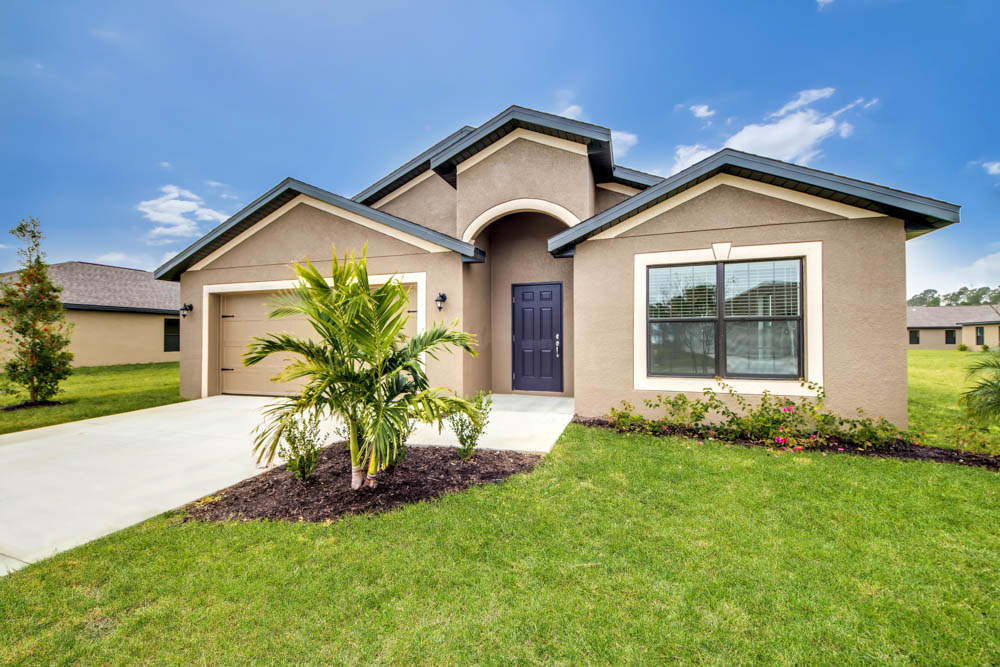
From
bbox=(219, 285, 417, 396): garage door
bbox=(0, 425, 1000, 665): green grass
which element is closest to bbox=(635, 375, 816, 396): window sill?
bbox=(0, 425, 1000, 665): green grass

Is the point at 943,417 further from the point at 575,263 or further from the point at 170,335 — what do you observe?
the point at 170,335

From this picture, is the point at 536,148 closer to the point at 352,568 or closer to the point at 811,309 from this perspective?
the point at 811,309

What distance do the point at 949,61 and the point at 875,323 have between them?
64.2ft

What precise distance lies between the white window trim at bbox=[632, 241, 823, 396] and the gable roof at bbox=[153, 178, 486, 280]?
3.17 m

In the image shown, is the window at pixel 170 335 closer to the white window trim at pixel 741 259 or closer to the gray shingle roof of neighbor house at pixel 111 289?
the gray shingle roof of neighbor house at pixel 111 289

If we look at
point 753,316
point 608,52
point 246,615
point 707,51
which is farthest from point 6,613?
point 707,51

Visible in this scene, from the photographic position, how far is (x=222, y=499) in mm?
3793

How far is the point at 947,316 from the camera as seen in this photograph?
35906 mm

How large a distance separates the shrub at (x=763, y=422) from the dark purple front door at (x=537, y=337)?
2746 millimetres

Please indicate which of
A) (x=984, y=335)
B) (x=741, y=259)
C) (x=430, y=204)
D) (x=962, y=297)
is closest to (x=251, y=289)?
(x=430, y=204)

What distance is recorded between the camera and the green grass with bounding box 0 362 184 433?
7334 mm

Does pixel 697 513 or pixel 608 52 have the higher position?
pixel 608 52

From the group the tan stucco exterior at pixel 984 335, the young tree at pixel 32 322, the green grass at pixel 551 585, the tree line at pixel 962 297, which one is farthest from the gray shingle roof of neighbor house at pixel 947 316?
the young tree at pixel 32 322

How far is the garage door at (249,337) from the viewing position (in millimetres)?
9172
